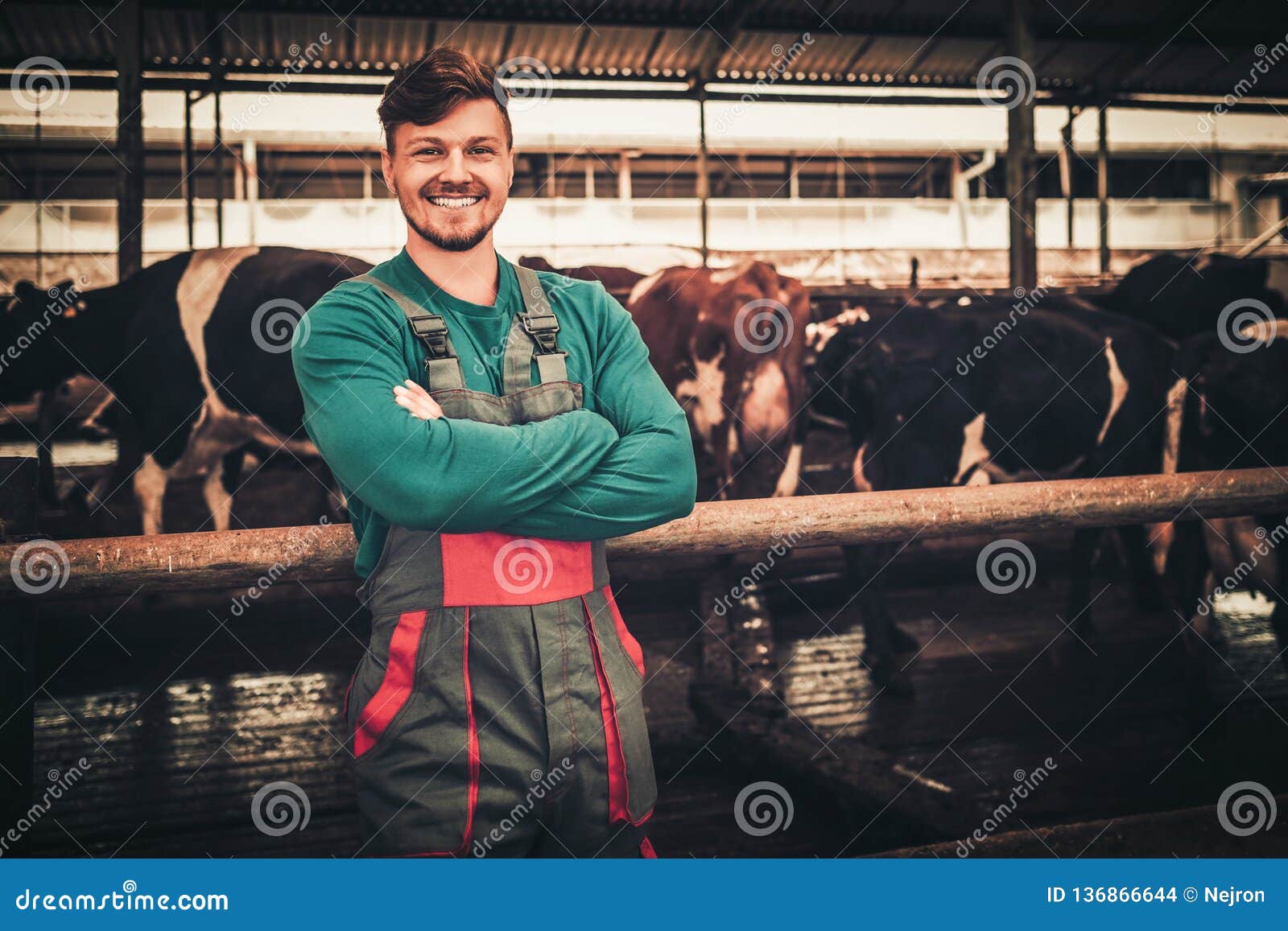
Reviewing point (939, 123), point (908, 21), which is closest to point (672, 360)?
point (908, 21)

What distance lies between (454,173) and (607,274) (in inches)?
173

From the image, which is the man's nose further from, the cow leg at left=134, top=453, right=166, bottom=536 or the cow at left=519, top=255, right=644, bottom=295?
the cow leg at left=134, top=453, right=166, bottom=536

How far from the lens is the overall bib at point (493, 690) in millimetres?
1298

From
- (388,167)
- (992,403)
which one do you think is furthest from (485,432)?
(992,403)

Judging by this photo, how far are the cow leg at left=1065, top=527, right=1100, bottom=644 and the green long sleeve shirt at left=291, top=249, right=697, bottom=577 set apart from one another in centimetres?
340

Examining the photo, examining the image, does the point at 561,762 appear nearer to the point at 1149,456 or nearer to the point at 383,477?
the point at 383,477

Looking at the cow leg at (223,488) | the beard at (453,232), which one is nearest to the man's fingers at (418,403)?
the beard at (453,232)

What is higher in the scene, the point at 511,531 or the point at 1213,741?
the point at 511,531

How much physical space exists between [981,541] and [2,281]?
10.9 m

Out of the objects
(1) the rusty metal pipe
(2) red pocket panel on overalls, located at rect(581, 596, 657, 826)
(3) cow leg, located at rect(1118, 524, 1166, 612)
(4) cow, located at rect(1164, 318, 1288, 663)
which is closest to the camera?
(2) red pocket panel on overalls, located at rect(581, 596, 657, 826)

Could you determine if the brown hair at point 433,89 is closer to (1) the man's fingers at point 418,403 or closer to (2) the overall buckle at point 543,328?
(2) the overall buckle at point 543,328

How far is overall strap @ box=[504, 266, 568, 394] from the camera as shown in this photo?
1391 millimetres

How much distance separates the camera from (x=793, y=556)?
6.07m

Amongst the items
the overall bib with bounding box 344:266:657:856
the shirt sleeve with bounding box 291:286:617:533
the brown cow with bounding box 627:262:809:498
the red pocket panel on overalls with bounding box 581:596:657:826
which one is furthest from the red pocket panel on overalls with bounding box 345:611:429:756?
the brown cow with bounding box 627:262:809:498
